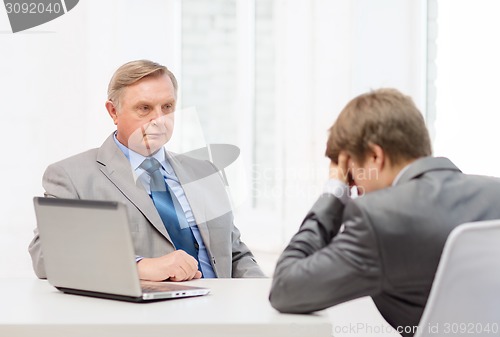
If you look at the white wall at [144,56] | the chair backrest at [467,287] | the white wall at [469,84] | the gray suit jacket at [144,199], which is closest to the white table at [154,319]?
the chair backrest at [467,287]

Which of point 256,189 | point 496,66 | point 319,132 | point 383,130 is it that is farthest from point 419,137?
point 256,189

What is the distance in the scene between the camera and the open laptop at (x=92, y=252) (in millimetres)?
1733

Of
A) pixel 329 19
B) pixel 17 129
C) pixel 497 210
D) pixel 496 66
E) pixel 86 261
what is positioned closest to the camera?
pixel 497 210

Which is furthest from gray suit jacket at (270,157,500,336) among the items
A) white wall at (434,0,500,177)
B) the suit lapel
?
white wall at (434,0,500,177)

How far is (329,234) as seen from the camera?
5.72ft

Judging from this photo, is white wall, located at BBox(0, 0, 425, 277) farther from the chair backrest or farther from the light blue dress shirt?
the chair backrest

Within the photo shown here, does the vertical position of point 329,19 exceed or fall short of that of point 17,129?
it exceeds it

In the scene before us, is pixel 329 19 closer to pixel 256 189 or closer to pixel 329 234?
pixel 256 189

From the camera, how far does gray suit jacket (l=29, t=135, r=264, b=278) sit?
96.3 inches

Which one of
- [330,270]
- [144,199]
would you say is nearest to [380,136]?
[330,270]

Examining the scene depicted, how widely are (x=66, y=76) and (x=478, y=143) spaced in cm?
207

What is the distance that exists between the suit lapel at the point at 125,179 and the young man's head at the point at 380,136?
88cm

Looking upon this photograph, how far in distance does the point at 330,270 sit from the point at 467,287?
0.26 meters

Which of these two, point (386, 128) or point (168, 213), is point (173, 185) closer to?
point (168, 213)
